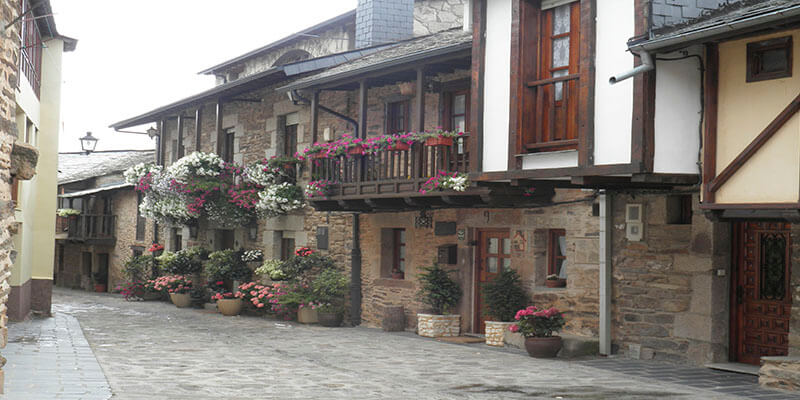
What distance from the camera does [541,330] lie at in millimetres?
11188

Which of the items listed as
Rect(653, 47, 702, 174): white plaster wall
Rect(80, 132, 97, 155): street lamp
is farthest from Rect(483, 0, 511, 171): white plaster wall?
Rect(80, 132, 97, 155): street lamp

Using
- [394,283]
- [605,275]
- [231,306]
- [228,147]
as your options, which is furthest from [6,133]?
[228,147]

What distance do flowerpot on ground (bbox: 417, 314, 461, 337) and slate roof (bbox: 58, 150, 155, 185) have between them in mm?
19024

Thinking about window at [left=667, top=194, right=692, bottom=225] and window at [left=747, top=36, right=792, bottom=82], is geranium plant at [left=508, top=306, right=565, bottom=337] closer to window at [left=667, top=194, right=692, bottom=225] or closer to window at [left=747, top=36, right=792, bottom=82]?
window at [left=667, top=194, right=692, bottom=225]

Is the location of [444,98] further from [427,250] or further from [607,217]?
[607,217]

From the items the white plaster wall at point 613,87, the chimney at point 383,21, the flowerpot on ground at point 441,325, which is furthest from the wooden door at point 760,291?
the chimney at point 383,21

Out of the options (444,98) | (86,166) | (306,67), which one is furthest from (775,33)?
(86,166)

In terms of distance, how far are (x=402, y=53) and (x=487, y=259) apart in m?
3.76

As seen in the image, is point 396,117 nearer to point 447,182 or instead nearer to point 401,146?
point 401,146

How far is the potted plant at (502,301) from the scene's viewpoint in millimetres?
12453

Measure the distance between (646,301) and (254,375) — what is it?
15.9ft

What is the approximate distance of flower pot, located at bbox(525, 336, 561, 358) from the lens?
1107 centimetres

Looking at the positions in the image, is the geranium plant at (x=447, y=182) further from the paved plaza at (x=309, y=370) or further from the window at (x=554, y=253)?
→ the paved plaza at (x=309, y=370)

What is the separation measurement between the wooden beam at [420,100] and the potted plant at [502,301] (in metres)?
2.48
